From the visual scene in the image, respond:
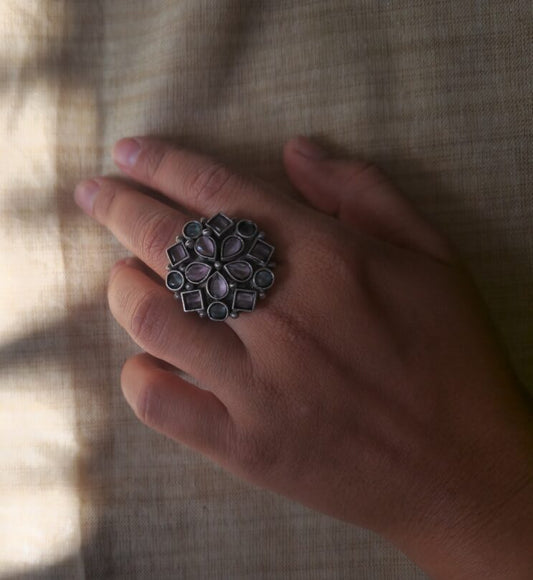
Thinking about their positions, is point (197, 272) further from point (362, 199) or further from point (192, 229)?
point (362, 199)

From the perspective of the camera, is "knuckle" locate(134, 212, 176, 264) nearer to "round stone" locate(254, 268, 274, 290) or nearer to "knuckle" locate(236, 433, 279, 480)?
"round stone" locate(254, 268, 274, 290)

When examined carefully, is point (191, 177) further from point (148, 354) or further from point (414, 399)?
point (414, 399)

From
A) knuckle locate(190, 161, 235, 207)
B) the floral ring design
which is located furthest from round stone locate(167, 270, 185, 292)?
knuckle locate(190, 161, 235, 207)

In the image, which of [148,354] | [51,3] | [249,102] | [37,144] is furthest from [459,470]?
[51,3]

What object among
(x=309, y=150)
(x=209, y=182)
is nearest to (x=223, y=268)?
(x=209, y=182)

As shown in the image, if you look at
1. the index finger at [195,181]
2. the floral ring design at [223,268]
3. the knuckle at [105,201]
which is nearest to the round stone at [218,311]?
the floral ring design at [223,268]

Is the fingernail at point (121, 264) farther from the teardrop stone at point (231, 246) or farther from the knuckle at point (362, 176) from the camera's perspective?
the knuckle at point (362, 176)

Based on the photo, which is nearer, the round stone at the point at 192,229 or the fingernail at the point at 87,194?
the round stone at the point at 192,229
